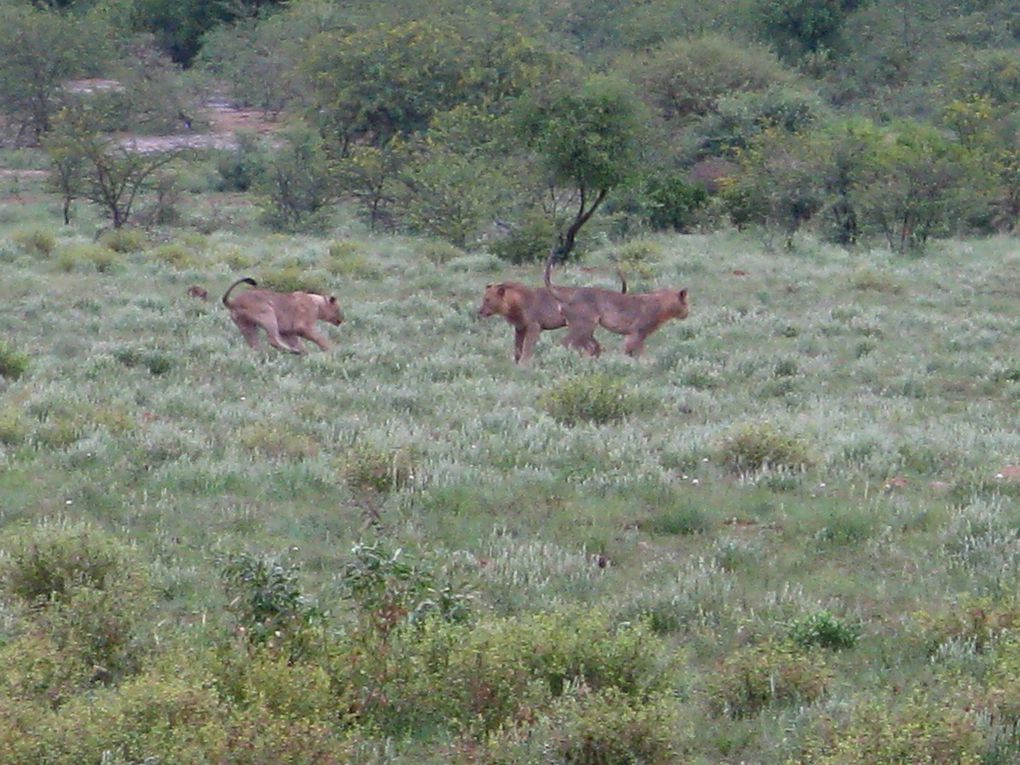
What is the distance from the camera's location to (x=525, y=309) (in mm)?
15062

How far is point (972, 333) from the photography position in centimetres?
1689

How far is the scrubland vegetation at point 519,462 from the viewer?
5.37 metres

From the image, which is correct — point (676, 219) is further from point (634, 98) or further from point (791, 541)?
point (791, 541)

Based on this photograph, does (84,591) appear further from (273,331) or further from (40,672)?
(273,331)

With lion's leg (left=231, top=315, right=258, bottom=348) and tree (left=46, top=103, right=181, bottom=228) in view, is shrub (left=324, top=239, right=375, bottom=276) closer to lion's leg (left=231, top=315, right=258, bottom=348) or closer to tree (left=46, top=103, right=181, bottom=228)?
tree (left=46, top=103, right=181, bottom=228)

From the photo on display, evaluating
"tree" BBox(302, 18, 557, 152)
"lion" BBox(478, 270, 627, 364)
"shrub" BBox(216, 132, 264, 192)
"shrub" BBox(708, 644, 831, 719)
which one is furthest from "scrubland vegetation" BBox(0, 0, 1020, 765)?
"shrub" BBox(216, 132, 264, 192)

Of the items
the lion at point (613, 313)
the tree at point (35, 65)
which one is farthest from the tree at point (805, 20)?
the lion at point (613, 313)

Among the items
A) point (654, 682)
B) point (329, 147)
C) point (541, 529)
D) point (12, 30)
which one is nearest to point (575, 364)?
point (541, 529)

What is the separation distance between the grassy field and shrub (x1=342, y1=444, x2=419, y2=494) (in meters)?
0.02

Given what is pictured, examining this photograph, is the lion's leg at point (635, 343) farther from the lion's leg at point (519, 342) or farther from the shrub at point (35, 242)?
the shrub at point (35, 242)

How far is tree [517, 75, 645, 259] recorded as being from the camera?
23562mm

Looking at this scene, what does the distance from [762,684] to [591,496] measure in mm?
3463

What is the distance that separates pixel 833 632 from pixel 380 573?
6.67 feet

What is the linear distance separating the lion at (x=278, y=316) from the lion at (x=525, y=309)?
1.80 metres
